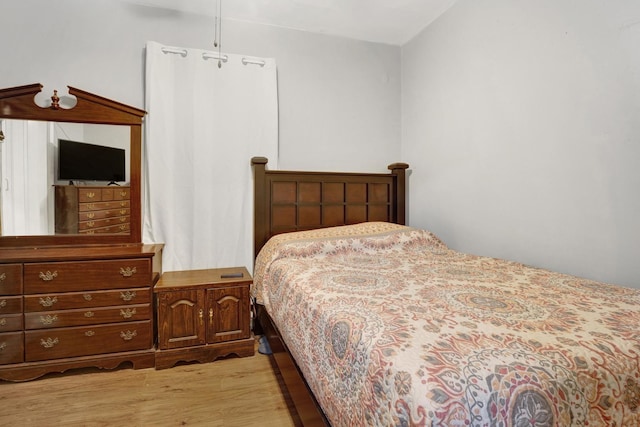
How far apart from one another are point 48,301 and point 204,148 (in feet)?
4.43

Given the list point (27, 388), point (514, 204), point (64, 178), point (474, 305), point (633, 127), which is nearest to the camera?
point (474, 305)

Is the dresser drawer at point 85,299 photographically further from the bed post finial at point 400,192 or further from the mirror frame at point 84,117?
the bed post finial at point 400,192

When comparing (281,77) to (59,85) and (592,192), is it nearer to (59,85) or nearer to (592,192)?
(59,85)

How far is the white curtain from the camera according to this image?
91.7 inches

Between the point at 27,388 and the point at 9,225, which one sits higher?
the point at 9,225

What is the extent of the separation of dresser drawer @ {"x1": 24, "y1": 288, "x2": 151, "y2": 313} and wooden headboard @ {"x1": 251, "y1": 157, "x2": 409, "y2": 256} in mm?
817

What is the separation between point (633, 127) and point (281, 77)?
223 cm

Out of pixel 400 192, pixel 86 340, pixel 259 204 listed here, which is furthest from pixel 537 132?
pixel 86 340

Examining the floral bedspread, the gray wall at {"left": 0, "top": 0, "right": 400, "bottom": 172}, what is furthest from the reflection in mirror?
the floral bedspread

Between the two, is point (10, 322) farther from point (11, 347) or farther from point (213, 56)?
point (213, 56)

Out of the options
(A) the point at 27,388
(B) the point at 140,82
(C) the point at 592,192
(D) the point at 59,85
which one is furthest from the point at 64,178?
(C) the point at 592,192

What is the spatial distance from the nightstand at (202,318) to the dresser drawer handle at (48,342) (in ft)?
1.84

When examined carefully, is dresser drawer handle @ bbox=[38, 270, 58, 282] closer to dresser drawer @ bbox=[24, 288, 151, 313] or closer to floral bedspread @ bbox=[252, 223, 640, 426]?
dresser drawer @ bbox=[24, 288, 151, 313]

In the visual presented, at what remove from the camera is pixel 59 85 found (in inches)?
85.8
